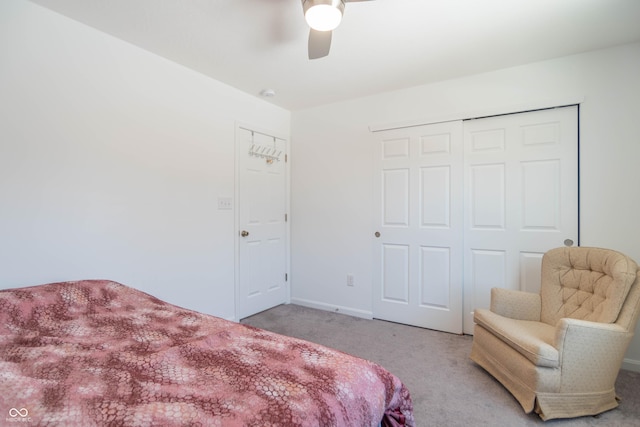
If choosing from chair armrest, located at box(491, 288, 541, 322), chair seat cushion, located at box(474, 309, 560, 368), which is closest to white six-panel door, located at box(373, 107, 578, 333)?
chair armrest, located at box(491, 288, 541, 322)

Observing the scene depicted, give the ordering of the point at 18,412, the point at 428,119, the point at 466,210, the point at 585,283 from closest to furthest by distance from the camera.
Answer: the point at 18,412, the point at 585,283, the point at 466,210, the point at 428,119

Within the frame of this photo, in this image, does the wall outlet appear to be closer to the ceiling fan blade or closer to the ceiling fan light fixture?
the ceiling fan blade

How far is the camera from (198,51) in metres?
2.42

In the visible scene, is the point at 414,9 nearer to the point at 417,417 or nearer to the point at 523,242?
the point at 523,242

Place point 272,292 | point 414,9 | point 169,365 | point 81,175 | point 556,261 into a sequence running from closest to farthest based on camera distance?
point 169,365 → point 414,9 → point 81,175 → point 556,261 → point 272,292

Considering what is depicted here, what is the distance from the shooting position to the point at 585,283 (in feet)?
6.93

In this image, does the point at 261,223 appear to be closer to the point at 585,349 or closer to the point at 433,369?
the point at 433,369

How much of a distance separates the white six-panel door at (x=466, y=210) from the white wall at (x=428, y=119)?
0.37 feet

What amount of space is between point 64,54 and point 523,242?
3.68 metres

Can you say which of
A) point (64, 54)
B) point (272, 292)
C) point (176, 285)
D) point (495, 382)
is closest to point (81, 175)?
point (64, 54)

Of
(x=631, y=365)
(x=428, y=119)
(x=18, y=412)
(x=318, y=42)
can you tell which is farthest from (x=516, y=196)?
(x=18, y=412)

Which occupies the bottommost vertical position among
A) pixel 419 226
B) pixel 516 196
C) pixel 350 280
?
pixel 350 280

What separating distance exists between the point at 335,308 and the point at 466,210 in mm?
1780

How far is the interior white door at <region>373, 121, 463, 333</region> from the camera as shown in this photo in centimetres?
295
